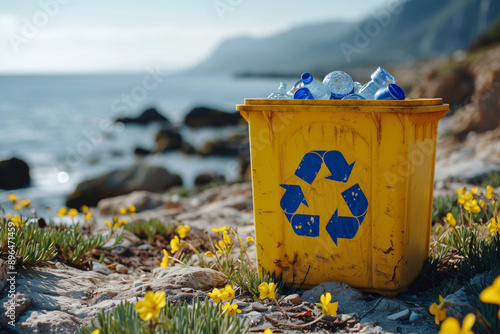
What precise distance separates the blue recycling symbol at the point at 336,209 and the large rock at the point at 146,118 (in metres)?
28.6

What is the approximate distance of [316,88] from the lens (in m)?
3.04

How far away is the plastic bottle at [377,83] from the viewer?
3014 mm

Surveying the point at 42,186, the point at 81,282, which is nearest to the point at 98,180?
the point at 42,186

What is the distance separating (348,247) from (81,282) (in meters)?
1.92

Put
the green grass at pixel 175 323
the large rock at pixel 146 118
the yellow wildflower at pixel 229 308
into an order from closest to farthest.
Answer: the green grass at pixel 175 323 → the yellow wildflower at pixel 229 308 → the large rock at pixel 146 118

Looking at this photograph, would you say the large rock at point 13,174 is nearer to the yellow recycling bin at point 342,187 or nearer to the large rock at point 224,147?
the large rock at point 224,147

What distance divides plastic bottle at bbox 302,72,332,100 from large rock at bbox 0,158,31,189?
12585 millimetres

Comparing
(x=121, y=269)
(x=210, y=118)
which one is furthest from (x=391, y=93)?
(x=210, y=118)

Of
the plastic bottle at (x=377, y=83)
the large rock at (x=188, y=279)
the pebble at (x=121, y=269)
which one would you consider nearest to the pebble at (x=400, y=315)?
the large rock at (x=188, y=279)

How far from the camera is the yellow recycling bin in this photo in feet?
8.79

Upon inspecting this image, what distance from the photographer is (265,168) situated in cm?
294

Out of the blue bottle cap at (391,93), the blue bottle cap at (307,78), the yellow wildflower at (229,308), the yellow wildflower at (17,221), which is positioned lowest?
the yellow wildflower at (229,308)

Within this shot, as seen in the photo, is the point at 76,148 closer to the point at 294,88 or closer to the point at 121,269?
the point at 121,269

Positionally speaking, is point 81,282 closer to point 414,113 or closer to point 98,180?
point 414,113
